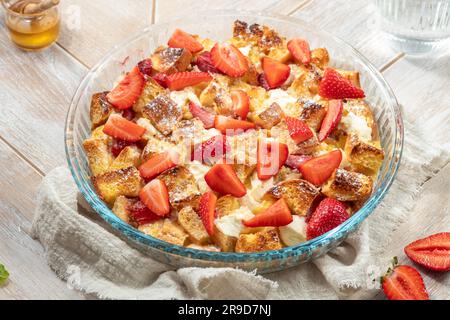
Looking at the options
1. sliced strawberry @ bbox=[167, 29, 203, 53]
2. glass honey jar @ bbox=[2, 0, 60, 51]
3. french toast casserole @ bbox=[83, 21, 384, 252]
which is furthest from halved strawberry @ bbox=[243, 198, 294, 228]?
glass honey jar @ bbox=[2, 0, 60, 51]

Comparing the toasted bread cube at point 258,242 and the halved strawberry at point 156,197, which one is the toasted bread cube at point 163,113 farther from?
the toasted bread cube at point 258,242

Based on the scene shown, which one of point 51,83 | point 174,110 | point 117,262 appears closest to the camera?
point 117,262

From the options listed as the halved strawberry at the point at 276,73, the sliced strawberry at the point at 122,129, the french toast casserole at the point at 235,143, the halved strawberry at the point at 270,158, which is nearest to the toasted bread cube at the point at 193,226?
the french toast casserole at the point at 235,143

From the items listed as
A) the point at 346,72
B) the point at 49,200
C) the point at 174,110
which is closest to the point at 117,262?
the point at 49,200

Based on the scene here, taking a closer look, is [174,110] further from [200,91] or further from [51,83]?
[51,83]

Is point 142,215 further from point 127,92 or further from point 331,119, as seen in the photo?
point 331,119

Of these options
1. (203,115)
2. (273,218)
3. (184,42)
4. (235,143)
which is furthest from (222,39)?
(273,218)

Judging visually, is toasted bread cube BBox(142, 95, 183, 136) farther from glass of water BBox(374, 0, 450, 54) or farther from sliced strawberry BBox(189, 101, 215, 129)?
glass of water BBox(374, 0, 450, 54)
